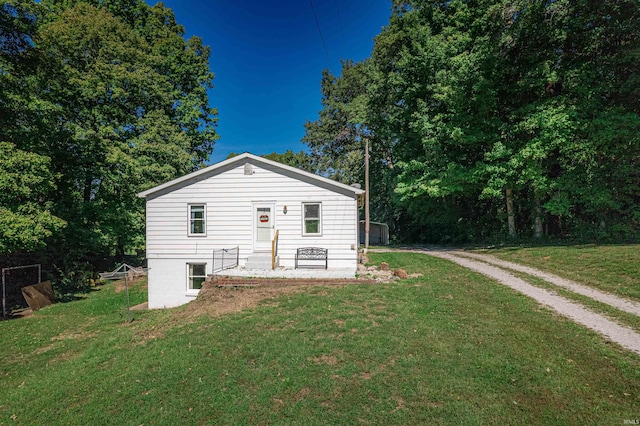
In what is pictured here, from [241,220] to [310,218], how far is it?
2917 millimetres

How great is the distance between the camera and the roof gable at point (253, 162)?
460 inches

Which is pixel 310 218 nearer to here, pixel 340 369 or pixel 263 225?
pixel 263 225

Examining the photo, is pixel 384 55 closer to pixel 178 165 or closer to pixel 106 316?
pixel 178 165

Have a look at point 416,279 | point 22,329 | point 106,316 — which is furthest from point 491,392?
point 22,329

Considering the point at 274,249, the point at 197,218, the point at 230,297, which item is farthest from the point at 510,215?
the point at 197,218

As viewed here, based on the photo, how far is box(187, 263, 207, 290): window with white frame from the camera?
12.4 metres

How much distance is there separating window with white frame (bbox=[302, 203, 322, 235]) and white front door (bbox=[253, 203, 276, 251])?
1.30 m

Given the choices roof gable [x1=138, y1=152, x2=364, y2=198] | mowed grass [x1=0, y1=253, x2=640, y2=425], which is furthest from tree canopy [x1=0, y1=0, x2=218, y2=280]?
mowed grass [x1=0, y1=253, x2=640, y2=425]

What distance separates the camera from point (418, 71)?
19688mm

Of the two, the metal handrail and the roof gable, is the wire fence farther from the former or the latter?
the roof gable

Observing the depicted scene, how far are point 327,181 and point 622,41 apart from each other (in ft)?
53.7

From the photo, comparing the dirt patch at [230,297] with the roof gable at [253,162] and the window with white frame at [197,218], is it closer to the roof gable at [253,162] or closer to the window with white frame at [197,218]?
the window with white frame at [197,218]

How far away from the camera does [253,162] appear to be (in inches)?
476

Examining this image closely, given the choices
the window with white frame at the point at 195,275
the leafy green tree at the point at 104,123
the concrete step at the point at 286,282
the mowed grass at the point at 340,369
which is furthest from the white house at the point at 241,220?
the leafy green tree at the point at 104,123
